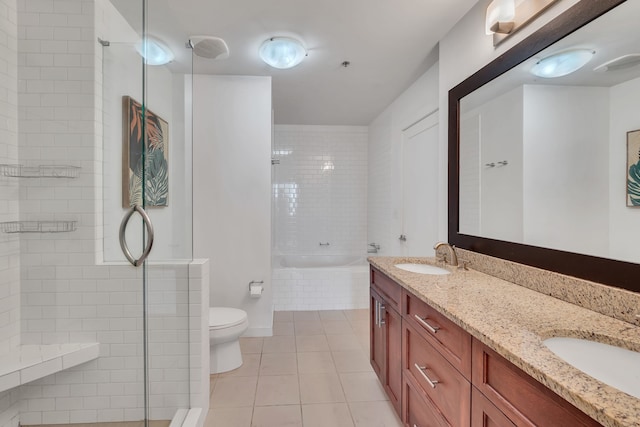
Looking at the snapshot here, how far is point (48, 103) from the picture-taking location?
1606mm

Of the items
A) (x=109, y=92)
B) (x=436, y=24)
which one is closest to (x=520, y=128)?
(x=436, y=24)

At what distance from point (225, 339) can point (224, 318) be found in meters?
0.16

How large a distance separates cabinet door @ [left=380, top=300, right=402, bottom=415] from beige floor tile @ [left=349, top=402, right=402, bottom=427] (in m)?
0.10

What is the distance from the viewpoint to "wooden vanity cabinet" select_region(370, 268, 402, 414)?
1674mm

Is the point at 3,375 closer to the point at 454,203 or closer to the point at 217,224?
the point at 217,224

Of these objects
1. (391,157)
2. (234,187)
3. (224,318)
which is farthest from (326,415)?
(391,157)

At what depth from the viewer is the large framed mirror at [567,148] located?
101 cm

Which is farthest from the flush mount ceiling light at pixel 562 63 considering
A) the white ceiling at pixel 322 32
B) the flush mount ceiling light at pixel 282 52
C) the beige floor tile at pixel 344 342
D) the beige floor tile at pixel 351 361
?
the beige floor tile at pixel 344 342

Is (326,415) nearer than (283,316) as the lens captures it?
Yes

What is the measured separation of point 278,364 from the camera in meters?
2.38

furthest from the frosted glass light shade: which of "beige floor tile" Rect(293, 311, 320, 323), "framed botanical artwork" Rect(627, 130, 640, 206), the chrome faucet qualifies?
"beige floor tile" Rect(293, 311, 320, 323)

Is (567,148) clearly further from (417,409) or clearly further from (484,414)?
(417,409)

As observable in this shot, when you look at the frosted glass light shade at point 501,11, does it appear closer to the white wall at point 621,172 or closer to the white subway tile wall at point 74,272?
the white wall at point 621,172

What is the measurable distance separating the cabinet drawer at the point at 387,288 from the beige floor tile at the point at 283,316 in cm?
157
